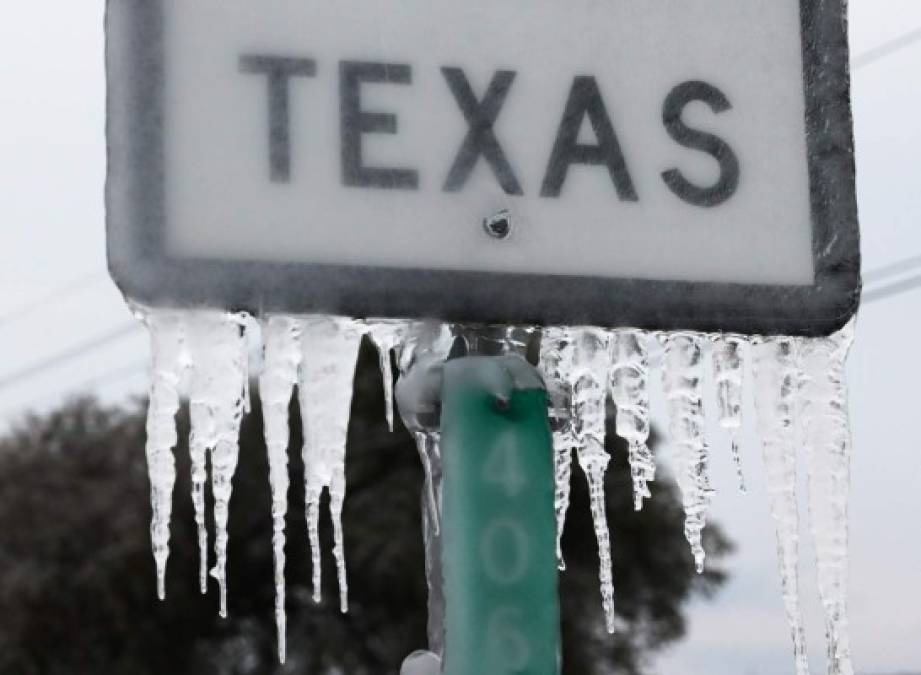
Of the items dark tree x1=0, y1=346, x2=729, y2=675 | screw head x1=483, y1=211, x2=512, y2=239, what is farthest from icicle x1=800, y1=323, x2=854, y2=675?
dark tree x1=0, y1=346, x2=729, y2=675

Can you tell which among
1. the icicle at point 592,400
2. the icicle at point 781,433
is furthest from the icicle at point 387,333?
the icicle at point 781,433

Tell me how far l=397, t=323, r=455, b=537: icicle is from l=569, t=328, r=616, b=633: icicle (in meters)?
0.09

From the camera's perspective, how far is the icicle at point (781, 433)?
3.79 feet

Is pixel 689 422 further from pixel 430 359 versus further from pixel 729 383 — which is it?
pixel 430 359

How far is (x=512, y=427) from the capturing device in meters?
0.93

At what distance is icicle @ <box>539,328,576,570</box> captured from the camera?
1007 mm

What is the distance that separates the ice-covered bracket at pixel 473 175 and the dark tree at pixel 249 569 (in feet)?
31.6

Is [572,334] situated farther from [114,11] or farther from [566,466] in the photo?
[114,11]

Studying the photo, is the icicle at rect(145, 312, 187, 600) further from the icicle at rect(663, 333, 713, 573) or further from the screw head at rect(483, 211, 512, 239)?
the icicle at rect(663, 333, 713, 573)

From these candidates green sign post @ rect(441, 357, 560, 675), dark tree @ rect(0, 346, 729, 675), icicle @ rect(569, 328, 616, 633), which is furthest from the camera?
dark tree @ rect(0, 346, 729, 675)

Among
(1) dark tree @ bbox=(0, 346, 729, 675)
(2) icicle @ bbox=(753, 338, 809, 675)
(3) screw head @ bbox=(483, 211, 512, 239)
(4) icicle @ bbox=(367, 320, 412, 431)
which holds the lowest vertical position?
(1) dark tree @ bbox=(0, 346, 729, 675)

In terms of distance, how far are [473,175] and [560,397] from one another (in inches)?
5.6

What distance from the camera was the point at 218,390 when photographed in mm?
1103

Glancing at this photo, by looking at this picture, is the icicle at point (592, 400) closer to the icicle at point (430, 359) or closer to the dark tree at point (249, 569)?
the icicle at point (430, 359)
